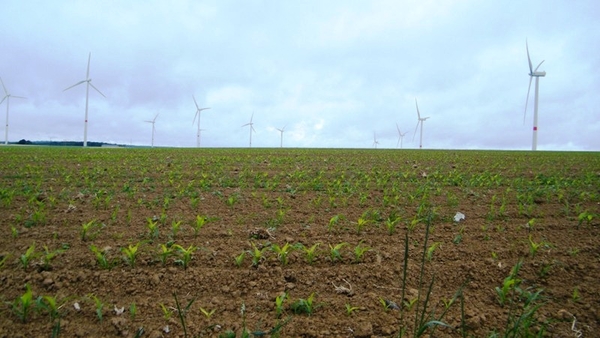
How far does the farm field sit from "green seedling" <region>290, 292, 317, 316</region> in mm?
13

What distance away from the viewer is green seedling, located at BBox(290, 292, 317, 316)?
3.08 meters

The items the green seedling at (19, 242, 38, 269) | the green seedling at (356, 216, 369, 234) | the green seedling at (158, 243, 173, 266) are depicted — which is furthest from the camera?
the green seedling at (356, 216, 369, 234)

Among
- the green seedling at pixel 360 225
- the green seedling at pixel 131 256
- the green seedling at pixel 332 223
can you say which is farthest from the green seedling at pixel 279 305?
the green seedling at pixel 360 225

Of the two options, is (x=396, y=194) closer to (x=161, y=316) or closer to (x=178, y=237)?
(x=178, y=237)

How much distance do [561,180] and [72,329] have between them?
1355 centimetres

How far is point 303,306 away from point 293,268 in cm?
86

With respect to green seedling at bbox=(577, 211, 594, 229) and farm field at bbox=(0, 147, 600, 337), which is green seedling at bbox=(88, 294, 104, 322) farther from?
green seedling at bbox=(577, 211, 594, 229)

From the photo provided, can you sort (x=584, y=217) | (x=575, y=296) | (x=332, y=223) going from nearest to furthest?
(x=575, y=296) < (x=332, y=223) < (x=584, y=217)

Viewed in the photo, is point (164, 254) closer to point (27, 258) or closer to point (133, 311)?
point (133, 311)

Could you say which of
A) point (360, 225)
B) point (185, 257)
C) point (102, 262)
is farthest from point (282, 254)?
point (102, 262)

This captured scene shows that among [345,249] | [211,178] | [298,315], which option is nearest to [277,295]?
[298,315]

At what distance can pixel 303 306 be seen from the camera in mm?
3102

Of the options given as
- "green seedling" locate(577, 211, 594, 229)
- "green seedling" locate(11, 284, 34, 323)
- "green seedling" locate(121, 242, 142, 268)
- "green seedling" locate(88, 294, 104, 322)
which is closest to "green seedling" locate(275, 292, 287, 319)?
"green seedling" locate(88, 294, 104, 322)

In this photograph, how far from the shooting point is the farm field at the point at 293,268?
2.91 metres
